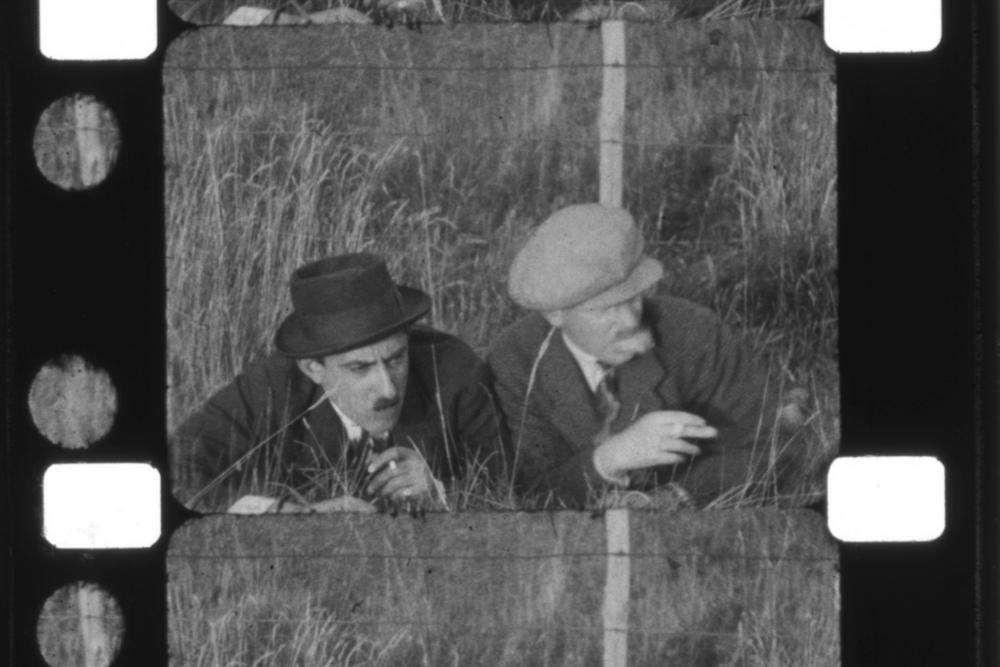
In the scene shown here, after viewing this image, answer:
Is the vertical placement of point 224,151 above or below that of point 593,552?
above

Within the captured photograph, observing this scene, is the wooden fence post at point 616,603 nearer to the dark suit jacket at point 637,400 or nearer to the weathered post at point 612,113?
the dark suit jacket at point 637,400

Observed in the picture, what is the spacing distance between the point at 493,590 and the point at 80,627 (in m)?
0.53

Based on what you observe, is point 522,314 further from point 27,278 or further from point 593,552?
point 27,278

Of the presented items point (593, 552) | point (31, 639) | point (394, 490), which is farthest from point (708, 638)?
point (31, 639)

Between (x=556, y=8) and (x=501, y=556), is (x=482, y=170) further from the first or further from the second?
(x=501, y=556)

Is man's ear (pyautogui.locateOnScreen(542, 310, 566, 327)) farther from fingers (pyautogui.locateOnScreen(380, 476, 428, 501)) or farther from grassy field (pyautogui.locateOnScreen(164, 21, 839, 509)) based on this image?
fingers (pyautogui.locateOnScreen(380, 476, 428, 501))

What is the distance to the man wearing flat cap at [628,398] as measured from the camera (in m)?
2.04

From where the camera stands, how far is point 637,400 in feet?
6.73

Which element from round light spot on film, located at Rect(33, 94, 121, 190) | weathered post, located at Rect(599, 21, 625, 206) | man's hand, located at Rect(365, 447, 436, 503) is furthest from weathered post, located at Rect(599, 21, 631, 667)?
round light spot on film, located at Rect(33, 94, 121, 190)

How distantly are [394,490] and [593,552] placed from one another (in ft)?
Answer: 0.86

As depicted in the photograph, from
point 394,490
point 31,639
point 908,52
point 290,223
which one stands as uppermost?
point 908,52

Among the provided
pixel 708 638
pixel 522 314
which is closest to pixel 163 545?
pixel 522 314

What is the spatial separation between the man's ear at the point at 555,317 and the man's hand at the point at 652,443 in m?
0.16

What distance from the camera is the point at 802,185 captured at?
6.72 feet
